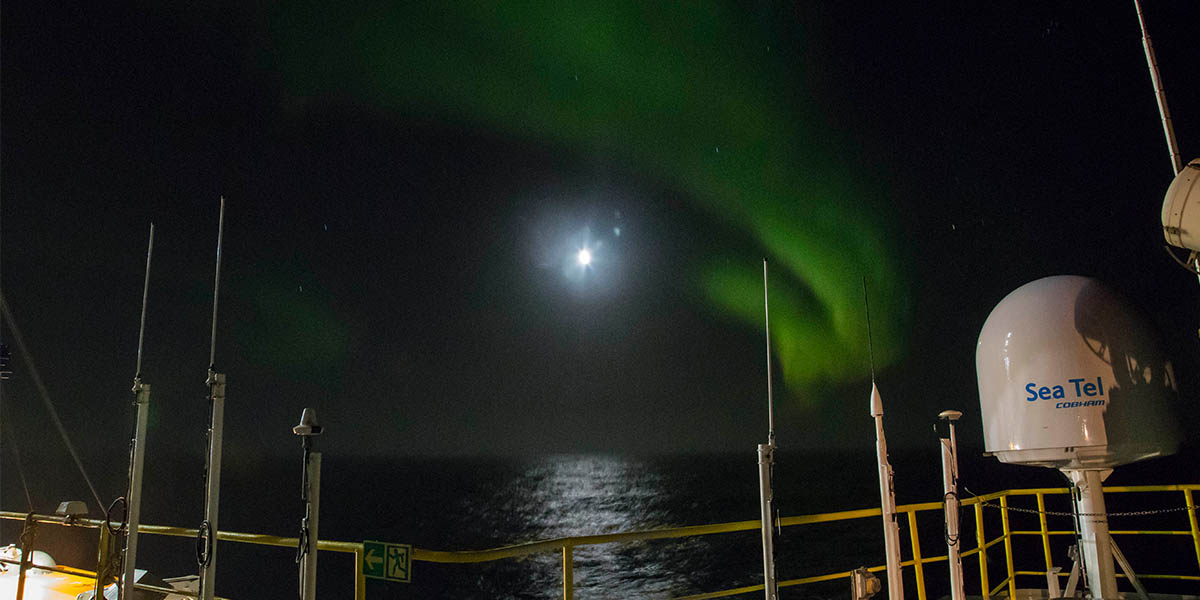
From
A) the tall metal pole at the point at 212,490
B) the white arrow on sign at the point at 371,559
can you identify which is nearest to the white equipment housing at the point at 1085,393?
the white arrow on sign at the point at 371,559

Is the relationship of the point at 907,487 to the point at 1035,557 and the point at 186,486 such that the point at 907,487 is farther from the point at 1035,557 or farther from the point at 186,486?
the point at 186,486

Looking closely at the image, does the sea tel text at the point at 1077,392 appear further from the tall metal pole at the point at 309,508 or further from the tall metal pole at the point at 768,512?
the tall metal pole at the point at 309,508

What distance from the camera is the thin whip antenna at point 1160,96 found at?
523 centimetres

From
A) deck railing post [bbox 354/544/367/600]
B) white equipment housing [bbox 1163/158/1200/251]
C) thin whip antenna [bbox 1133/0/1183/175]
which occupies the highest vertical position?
thin whip antenna [bbox 1133/0/1183/175]

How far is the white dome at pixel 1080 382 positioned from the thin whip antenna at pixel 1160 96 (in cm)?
96

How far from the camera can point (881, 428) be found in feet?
19.1

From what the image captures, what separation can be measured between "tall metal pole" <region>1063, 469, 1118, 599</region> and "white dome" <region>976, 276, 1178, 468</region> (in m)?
0.17

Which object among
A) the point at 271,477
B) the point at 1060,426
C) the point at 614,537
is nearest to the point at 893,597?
the point at 1060,426

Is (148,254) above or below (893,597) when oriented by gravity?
above

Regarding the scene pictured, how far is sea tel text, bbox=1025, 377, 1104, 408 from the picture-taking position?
5.11 meters

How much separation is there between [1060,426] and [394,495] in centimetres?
12675

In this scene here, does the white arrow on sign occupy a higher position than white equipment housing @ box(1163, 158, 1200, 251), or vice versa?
white equipment housing @ box(1163, 158, 1200, 251)

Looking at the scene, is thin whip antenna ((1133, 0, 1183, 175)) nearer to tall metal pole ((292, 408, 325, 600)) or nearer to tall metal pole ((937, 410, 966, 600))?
tall metal pole ((937, 410, 966, 600))

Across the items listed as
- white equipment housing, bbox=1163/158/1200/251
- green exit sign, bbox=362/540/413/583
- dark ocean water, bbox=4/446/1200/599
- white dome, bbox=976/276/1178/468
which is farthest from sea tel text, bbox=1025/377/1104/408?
green exit sign, bbox=362/540/413/583
